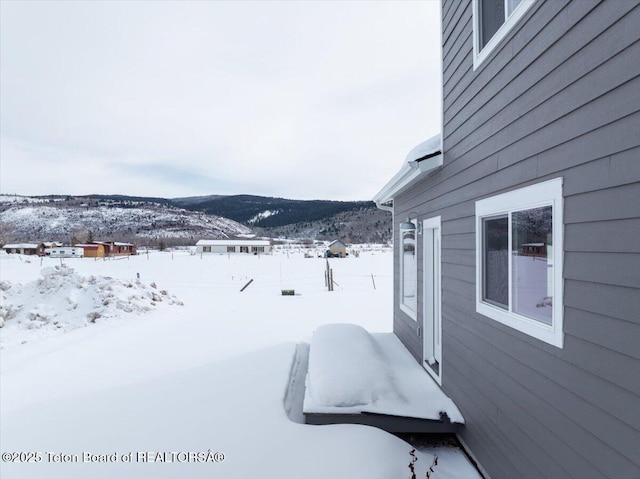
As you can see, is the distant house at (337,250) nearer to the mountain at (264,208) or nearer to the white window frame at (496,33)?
the white window frame at (496,33)

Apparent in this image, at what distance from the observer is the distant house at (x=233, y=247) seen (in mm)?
55134

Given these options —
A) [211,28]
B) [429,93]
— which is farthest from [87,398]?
[429,93]

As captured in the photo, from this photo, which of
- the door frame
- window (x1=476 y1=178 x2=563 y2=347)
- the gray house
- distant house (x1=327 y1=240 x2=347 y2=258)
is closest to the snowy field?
the gray house

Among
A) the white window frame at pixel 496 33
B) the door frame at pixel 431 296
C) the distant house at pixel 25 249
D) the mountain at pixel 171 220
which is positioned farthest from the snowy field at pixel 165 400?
the mountain at pixel 171 220

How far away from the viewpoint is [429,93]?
326 inches

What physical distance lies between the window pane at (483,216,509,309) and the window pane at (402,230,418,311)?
2311mm

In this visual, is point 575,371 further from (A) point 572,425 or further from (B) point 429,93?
(B) point 429,93

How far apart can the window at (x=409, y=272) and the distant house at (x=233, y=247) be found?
48978 millimetres

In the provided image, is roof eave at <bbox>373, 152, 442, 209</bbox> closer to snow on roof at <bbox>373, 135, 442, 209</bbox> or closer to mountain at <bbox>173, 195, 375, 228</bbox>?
snow on roof at <bbox>373, 135, 442, 209</bbox>

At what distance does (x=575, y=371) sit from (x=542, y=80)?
1.73 meters

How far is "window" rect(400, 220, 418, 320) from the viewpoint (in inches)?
215

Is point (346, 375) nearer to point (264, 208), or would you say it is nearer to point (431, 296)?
point (431, 296)

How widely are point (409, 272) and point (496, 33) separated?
388cm

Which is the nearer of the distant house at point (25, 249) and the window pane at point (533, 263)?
the window pane at point (533, 263)
